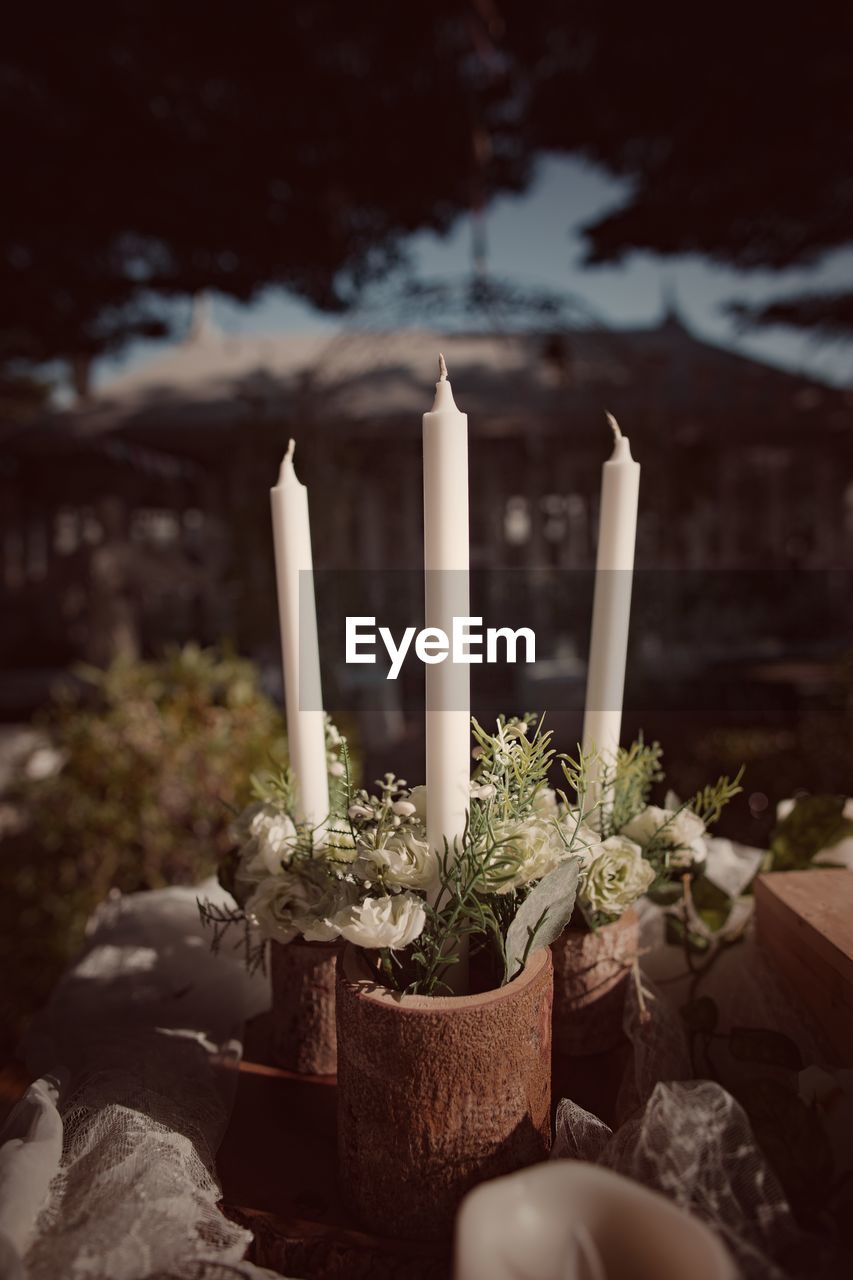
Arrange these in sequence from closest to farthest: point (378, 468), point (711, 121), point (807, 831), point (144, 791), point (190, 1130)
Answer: point (190, 1130)
point (807, 831)
point (144, 791)
point (711, 121)
point (378, 468)

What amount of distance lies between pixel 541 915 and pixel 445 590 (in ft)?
0.79

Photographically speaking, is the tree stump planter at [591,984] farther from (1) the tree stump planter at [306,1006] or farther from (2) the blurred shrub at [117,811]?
A: (2) the blurred shrub at [117,811]

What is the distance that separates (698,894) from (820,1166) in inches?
12.9

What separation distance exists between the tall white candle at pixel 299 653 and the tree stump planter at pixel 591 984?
0.27 metres

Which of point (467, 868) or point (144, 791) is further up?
point (467, 868)

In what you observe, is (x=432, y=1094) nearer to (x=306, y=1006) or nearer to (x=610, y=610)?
(x=306, y=1006)

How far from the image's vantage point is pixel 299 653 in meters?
0.68

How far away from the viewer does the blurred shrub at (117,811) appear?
195 centimetres

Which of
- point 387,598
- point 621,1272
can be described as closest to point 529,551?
point 387,598

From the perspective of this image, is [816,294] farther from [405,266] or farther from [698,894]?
[698,894]

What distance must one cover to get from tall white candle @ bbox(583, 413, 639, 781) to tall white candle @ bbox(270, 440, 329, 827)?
0.24 metres

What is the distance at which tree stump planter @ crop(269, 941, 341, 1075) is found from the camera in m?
0.73
